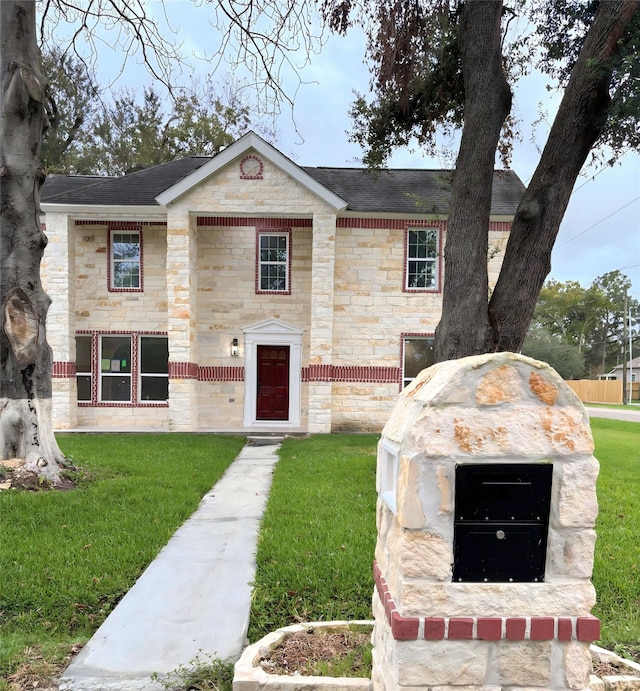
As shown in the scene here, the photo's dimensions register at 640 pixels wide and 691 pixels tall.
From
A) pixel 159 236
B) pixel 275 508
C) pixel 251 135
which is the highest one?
pixel 251 135

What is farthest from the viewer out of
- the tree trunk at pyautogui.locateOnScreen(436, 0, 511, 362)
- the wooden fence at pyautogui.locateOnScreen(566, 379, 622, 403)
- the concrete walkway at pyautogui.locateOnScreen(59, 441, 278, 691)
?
the wooden fence at pyautogui.locateOnScreen(566, 379, 622, 403)

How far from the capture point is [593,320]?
5909 centimetres

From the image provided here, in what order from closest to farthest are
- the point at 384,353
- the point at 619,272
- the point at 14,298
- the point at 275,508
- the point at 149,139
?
the point at 275,508, the point at 14,298, the point at 384,353, the point at 149,139, the point at 619,272

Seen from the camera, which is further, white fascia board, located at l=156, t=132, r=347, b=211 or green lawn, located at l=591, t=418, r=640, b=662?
white fascia board, located at l=156, t=132, r=347, b=211

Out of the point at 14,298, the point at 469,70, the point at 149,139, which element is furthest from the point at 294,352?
the point at 149,139

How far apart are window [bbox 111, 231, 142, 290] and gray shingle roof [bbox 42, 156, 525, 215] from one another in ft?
3.62

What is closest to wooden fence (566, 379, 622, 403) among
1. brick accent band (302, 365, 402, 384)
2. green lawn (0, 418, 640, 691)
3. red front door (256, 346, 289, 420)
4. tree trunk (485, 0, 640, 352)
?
brick accent band (302, 365, 402, 384)

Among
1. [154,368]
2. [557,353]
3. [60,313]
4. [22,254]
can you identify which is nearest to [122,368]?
[154,368]

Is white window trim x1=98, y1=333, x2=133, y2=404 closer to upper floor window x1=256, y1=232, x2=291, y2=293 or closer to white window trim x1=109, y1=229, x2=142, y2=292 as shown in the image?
white window trim x1=109, y1=229, x2=142, y2=292

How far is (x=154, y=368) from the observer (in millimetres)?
13766

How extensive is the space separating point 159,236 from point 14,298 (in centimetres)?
745

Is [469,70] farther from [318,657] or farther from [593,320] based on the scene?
[593,320]

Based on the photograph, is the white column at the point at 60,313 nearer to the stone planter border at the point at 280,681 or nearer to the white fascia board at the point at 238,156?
the white fascia board at the point at 238,156

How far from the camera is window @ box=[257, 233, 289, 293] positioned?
44.5 ft
